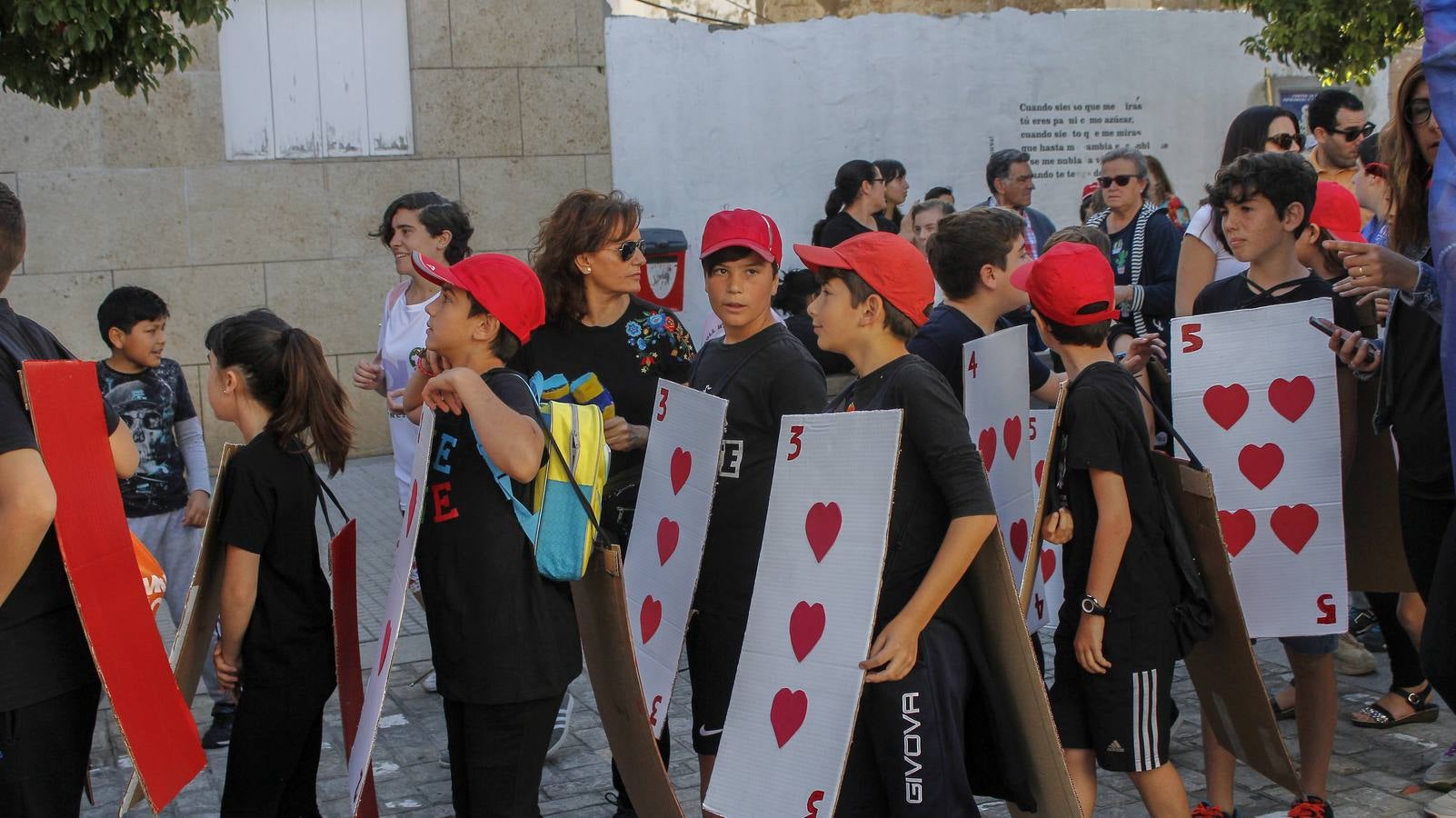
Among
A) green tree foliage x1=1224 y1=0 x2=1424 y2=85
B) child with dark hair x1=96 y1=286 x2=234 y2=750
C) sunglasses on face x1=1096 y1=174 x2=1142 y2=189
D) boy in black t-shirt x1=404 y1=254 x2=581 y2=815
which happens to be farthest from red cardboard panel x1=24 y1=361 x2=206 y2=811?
green tree foliage x1=1224 y1=0 x2=1424 y2=85

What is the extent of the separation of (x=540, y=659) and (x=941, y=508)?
1010 millimetres

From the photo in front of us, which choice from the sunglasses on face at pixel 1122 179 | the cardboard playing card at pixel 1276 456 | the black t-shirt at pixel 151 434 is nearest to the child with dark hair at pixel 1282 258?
the cardboard playing card at pixel 1276 456

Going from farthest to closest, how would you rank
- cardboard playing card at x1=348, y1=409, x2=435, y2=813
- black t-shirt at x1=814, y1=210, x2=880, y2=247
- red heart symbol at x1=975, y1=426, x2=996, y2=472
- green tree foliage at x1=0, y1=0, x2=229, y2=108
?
black t-shirt at x1=814, y1=210, x2=880, y2=247
green tree foliage at x1=0, y1=0, x2=229, y2=108
red heart symbol at x1=975, y1=426, x2=996, y2=472
cardboard playing card at x1=348, y1=409, x2=435, y2=813

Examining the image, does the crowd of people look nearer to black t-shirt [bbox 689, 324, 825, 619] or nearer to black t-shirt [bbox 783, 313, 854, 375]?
black t-shirt [bbox 689, 324, 825, 619]

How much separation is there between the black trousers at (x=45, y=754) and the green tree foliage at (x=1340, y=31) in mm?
10993

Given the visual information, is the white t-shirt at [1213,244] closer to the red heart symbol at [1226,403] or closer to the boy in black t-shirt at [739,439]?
the red heart symbol at [1226,403]

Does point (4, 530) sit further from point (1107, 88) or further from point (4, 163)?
point (1107, 88)

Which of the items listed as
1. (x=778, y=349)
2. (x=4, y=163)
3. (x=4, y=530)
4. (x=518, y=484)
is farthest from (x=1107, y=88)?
(x=4, y=530)

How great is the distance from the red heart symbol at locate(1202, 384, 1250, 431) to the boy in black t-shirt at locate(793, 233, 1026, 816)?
1370 mm

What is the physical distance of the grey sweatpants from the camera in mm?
5438

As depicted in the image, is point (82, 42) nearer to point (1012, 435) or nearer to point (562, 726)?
point (562, 726)

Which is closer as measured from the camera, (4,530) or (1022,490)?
(4,530)

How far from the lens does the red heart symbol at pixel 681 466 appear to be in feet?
12.2

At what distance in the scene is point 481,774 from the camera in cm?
328
